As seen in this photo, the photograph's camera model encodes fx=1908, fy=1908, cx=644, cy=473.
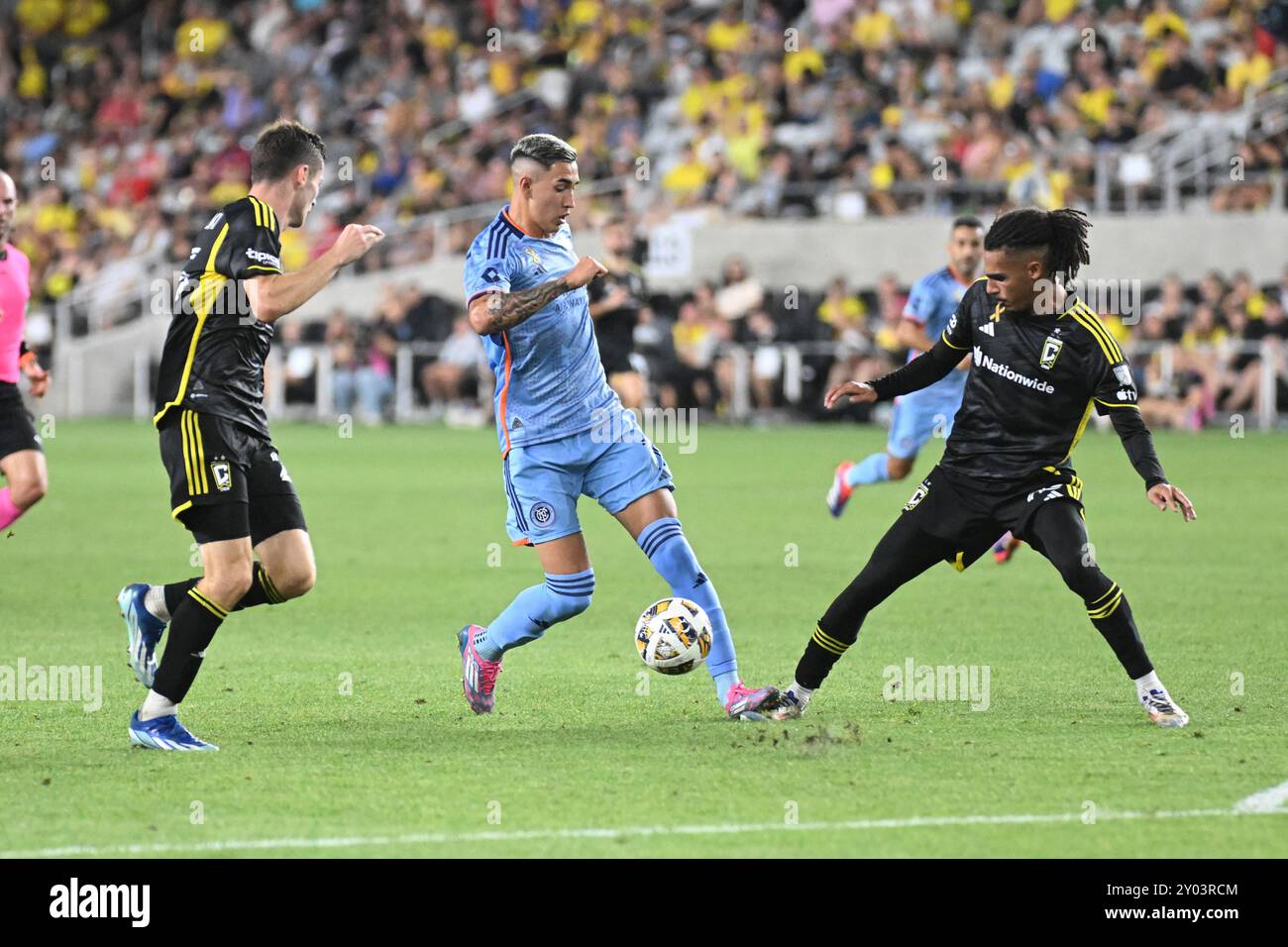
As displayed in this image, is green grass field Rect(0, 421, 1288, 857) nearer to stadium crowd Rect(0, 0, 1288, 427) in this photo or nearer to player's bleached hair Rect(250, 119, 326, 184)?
player's bleached hair Rect(250, 119, 326, 184)

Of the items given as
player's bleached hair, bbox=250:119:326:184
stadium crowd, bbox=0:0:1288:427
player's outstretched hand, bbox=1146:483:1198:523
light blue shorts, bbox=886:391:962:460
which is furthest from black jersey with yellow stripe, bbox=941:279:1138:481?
stadium crowd, bbox=0:0:1288:427

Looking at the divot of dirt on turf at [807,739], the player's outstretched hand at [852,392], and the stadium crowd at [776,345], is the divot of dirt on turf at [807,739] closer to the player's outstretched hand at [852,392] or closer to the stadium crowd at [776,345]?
the player's outstretched hand at [852,392]

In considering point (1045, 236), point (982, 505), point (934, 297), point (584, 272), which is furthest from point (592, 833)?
point (934, 297)

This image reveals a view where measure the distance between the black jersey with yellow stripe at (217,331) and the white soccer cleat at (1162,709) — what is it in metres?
3.64

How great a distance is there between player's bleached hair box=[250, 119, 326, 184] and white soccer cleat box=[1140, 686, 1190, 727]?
12.7ft

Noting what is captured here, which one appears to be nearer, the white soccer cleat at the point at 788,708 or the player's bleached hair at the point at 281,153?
the player's bleached hair at the point at 281,153

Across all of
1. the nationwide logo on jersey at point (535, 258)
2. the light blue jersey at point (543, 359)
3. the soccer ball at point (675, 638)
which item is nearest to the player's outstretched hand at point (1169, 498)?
the soccer ball at point (675, 638)

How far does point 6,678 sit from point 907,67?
21760 millimetres

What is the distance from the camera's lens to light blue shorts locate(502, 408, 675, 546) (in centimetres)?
786

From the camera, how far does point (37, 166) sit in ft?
118

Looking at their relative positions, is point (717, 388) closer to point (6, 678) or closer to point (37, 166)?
point (37, 166)

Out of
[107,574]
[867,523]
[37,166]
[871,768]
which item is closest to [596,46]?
[37,166]

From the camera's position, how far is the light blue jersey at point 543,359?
25.4ft

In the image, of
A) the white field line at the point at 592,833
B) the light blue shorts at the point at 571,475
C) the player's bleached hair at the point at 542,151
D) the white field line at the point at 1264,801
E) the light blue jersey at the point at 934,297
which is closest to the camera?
the white field line at the point at 592,833
